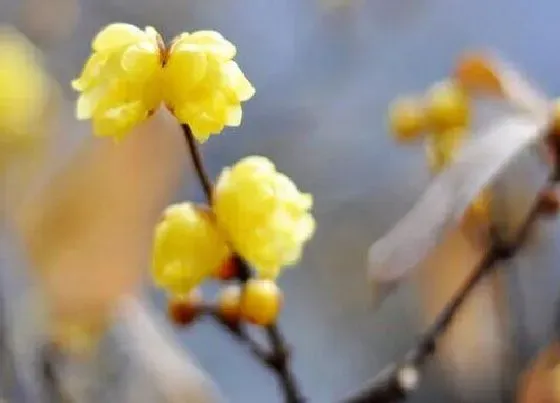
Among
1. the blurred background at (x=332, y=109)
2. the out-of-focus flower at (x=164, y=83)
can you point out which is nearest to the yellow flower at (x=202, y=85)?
the out-of-focus flower at (x=164, y=83)

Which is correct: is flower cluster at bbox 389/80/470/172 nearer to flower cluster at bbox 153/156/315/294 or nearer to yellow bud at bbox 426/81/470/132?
yellow bud at bbox 426/81/470/132

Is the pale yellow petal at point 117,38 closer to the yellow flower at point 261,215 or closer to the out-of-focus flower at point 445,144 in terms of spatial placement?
the yellow flower at point 261,215

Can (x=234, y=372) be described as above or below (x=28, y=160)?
below

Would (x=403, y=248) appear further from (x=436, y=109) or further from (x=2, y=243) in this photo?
(x=2, y=243)

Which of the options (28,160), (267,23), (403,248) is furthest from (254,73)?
(403,248)

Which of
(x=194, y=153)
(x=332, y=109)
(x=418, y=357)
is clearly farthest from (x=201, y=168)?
(x=332, y=109)

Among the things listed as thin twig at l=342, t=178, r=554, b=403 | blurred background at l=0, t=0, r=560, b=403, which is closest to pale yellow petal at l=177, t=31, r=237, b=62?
thin twig at l=342, t=178, r=554, b=403
